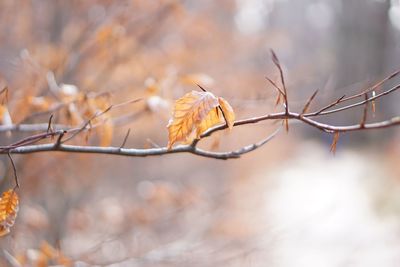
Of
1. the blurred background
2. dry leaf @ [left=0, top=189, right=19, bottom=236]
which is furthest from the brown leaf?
dry leaf @ [left=0, top=189, right=19, bottom=236]

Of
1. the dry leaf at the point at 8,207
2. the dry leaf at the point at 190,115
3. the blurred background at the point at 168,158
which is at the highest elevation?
the blurred background at the point at 168,158

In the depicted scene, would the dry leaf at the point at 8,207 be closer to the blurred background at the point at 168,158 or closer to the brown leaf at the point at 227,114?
the blurred background at the point at 168,158

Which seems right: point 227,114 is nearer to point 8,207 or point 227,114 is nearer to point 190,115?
point 190,115

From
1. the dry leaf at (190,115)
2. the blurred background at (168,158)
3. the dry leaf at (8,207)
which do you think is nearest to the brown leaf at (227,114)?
the dry leaf at (190,115)

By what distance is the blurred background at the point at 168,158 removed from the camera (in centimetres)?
178

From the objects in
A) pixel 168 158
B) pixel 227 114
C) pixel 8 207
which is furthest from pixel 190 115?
pixel 168 158

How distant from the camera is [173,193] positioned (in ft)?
8.94

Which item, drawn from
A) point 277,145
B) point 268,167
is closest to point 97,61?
point 268,167

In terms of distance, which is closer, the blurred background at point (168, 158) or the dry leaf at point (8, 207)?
the dry leaf at point (8, 207)

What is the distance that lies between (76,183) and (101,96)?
2314 mm

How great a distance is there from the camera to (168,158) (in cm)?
734

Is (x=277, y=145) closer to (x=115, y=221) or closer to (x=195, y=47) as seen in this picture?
(x=195, y=47)

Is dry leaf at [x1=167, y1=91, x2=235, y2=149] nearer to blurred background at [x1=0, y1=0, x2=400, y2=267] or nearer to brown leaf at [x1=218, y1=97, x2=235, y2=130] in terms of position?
brown leaf at [x1=218, y1=97, x2=235, y2=130]

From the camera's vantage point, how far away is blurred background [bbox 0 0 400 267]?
69.9 inches
